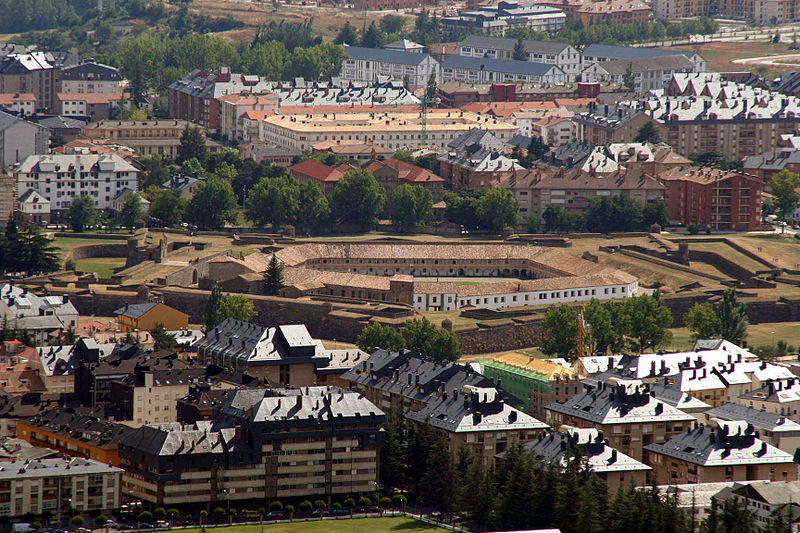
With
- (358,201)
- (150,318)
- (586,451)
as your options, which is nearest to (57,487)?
(586,451)

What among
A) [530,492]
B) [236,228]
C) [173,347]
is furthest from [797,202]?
[530,492]

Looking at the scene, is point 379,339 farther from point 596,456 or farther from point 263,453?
point 596,456

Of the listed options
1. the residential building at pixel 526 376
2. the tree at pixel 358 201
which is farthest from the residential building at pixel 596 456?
the tree at pixel 358 201

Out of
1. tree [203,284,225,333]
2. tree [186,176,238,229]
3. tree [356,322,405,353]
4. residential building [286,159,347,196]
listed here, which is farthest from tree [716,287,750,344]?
tree [186,176,238,229]

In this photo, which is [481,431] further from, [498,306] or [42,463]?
[498,306]

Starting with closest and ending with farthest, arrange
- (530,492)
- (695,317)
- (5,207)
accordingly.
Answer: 1. (530,492)
2. (695,317)
3. (5,207)

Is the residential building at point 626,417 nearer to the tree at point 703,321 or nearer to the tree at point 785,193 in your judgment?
the tree at point 703,321

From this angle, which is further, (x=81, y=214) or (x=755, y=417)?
(x=81, y=214)
